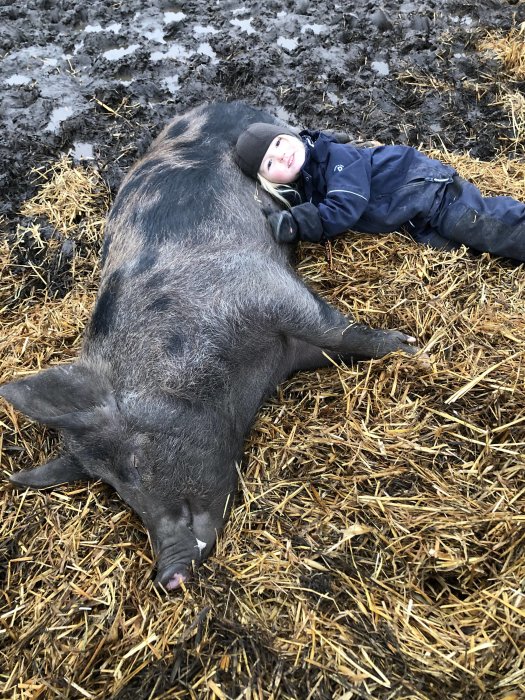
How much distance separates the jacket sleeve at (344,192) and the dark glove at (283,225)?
18 cm

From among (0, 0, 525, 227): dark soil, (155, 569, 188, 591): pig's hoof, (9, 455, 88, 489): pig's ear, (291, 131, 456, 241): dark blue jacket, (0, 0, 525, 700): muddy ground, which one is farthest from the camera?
(0, 0, 525, 227): dark soil

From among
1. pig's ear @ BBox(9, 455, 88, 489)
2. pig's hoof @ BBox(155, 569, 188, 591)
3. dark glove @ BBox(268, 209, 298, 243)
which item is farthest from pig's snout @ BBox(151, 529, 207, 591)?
dark glove @ BBox(268, 209, 298, 243)

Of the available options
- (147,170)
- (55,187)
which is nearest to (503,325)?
(147,170)

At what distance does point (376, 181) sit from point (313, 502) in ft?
6.88

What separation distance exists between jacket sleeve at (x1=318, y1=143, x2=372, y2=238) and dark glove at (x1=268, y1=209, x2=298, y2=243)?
0.18m

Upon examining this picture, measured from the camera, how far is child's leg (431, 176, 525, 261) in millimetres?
3750

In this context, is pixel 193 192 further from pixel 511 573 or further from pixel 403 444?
pixel 511 573

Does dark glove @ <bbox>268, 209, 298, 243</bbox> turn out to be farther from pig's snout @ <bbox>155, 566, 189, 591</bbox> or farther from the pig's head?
pig's snout @ <bbox>155, 566, 189, 591</bbox>

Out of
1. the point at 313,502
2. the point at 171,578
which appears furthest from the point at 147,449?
the point at 313,502

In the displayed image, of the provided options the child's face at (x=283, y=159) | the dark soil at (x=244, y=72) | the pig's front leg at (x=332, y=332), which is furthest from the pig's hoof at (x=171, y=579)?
the dark soil at (x=244, y=72)

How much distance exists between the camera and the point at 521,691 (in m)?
2.16

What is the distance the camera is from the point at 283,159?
3.67 metres

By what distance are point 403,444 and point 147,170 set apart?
7.35 feet

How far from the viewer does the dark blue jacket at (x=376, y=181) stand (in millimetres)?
3791
